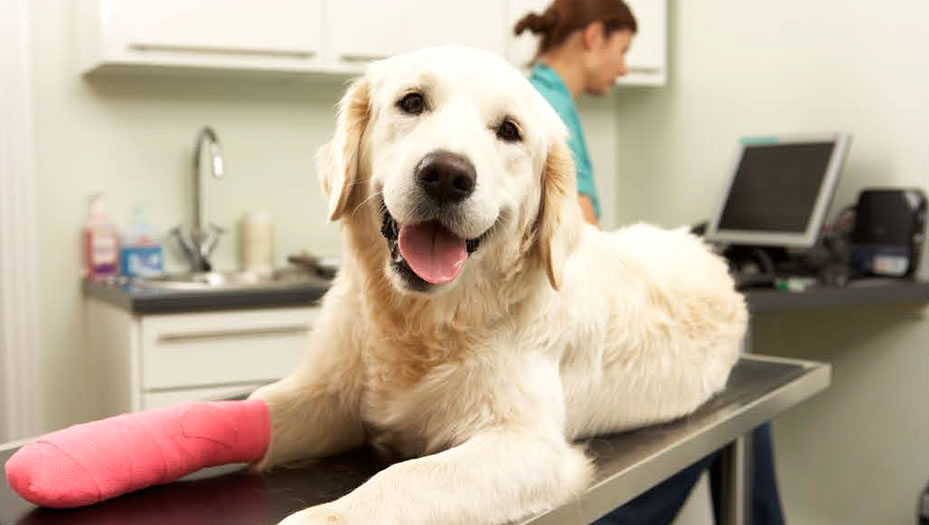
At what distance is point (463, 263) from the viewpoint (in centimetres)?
112

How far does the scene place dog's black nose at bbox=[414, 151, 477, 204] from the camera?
1034 millimetres

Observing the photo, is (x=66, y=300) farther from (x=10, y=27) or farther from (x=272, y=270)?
(x=10, y=27)

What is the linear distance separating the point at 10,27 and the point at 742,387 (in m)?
2.53

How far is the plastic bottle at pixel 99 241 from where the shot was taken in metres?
3.02

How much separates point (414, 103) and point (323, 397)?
0.42 meters

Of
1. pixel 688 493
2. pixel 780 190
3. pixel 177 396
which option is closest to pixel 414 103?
pixel 688 493

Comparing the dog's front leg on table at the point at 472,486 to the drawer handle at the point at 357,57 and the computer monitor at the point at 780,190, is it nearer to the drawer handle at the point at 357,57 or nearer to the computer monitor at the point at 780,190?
the computer monitor at the point at 780,190

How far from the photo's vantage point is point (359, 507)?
0.93m

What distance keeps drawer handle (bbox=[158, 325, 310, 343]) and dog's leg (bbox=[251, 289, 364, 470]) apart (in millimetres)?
1430

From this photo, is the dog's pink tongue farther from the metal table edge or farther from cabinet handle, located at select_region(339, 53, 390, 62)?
cabinet handle, located at select_region(339, 53, 390, 62)

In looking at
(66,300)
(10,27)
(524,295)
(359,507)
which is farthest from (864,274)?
(10,27)

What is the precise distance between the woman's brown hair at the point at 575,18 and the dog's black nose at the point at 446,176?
1.82m

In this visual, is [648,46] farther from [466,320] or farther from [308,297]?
[466,320]

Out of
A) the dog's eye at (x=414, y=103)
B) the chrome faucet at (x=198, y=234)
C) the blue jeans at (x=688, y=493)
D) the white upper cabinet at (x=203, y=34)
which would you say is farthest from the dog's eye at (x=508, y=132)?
the chrome faucet at (x=198, y=234)
